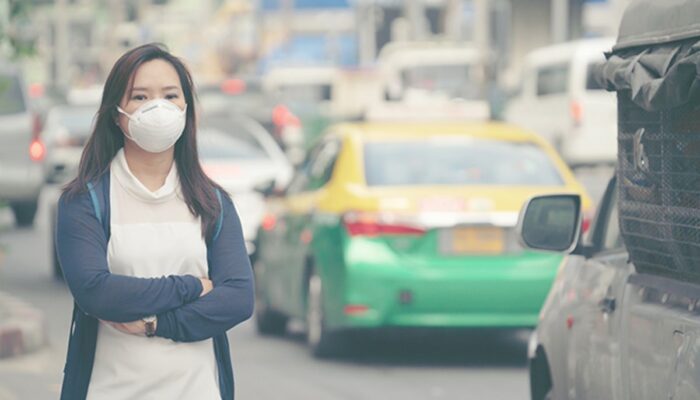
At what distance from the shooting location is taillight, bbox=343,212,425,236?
1102 cm

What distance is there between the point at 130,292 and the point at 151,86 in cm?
54

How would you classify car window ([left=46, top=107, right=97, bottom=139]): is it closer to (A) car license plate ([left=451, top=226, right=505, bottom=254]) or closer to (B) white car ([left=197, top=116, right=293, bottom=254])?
(B) white car ([left=197, top=116, right=293, bottom=254])

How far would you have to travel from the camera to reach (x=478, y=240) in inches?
436

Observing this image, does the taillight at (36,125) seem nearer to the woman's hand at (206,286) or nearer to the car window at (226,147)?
the car window at (226,147)

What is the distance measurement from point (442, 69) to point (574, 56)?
36.2 ft

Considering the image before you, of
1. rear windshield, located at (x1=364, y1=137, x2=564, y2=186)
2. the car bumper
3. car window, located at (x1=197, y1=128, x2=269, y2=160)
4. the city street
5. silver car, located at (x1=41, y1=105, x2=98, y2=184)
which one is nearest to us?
the city street

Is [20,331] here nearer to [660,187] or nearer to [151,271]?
[151,271]

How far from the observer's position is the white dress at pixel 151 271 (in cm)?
464

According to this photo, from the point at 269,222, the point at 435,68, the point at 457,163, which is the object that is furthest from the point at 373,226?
the point at 435,68

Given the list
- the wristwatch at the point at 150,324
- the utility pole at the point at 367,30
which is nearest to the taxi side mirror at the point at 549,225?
the wristwatch at the point at 150,324

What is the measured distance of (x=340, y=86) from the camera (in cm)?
5119

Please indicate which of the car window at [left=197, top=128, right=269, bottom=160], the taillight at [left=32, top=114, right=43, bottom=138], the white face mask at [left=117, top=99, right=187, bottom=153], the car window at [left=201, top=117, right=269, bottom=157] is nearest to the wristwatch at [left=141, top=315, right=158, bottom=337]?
the white face mask at [left=117, top=99, right=187, bottom=153]

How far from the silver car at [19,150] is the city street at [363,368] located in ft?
17.7

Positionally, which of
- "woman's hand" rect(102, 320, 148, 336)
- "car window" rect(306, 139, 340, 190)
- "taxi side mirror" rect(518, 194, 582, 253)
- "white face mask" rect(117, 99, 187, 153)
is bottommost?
"car window" rect(306, 139, 340, 190)
